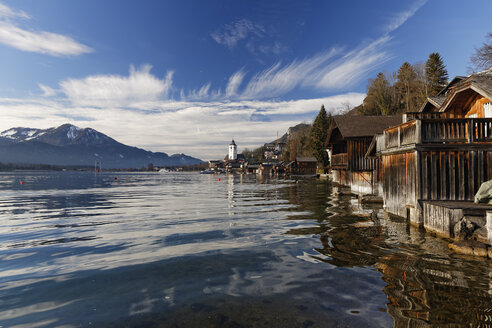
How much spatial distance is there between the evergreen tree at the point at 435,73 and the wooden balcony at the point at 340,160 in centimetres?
3146

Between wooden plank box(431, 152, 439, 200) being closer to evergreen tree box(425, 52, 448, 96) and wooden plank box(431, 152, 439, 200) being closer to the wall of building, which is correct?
the wall of building

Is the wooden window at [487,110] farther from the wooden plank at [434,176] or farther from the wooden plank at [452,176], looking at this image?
the wooden plank at [434,176]

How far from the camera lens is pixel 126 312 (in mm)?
5566

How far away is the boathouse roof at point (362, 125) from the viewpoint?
92.5 feet

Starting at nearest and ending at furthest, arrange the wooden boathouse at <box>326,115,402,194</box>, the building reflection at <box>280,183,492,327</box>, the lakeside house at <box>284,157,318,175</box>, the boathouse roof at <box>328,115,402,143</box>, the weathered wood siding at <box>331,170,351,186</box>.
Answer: the building reflection at <box>280,183,492,327</box> < the wooden boathouse at <box>326,115,402,194</box> < the boathouse roof at <box>328,115,402,143</box> < the weathered wood siding at <box>331,170,351,186</box> < the lakeside house at <box>284,157,318,175</box>

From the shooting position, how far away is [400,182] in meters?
13.8

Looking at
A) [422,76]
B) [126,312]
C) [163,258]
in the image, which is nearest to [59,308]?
[126,312]

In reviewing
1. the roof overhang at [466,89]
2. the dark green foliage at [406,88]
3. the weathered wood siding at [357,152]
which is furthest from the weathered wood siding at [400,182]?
the dark green foliage at [406,88]

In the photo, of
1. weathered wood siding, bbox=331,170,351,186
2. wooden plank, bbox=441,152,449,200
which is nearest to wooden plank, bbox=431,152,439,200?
wooden plank, bbox=441,152,449,200

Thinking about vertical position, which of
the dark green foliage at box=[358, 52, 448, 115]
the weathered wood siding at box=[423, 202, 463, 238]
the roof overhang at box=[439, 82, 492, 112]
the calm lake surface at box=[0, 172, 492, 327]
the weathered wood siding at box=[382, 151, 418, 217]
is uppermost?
the dark green foliage at box=[358, 52, 448, 115]

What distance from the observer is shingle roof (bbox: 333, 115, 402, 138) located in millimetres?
28203

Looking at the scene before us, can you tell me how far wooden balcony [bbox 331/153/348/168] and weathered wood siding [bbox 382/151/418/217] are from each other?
15.0 meters

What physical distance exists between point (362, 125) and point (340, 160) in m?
5.17

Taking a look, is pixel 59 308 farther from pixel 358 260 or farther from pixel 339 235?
pixel 339 235
